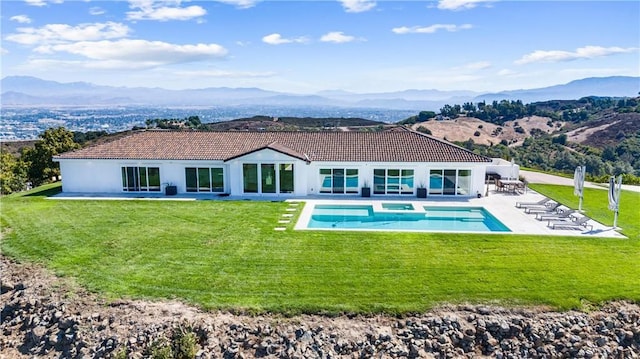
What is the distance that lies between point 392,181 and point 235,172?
31.2 ft

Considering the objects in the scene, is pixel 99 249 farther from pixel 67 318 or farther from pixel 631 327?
pixel 631 327

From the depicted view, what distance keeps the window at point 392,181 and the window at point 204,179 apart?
9483mm

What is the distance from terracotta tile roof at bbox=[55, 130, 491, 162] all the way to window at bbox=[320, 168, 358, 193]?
2.77ft

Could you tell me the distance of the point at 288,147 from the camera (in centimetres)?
2958

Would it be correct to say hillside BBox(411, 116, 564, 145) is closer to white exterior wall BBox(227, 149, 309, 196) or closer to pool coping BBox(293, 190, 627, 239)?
pool coping BBox(293, 190, 627, 239)

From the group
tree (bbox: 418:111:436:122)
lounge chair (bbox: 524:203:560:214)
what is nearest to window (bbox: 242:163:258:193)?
lounge chair (bbox: 524:203:560:214)

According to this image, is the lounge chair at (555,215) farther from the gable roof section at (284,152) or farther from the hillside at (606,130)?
the hillside at (606,130)

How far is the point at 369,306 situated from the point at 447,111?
94772 mm

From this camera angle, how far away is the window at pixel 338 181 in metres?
27.8

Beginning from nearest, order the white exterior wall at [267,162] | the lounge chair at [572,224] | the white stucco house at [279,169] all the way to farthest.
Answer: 1. the lounge chair at [572,224]
2. the white exterior wall at [267,162]
3. the white stucco house at [279,169]

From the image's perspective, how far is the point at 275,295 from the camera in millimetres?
14273

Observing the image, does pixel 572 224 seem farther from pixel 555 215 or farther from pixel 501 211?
pixel 501 211

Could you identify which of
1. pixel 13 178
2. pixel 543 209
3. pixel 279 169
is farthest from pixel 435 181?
pixel 13 178

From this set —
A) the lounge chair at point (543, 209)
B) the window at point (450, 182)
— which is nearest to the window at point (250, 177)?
the window at point (450, 182)
